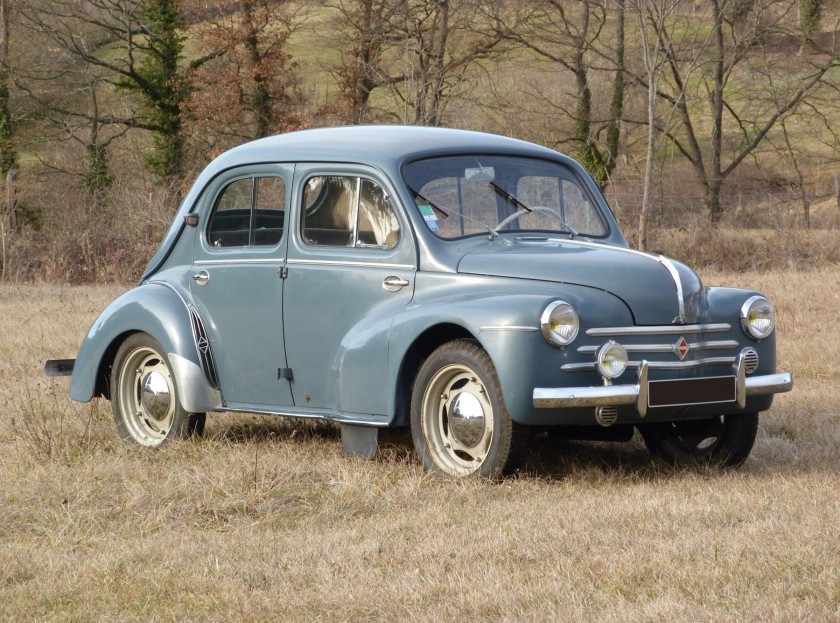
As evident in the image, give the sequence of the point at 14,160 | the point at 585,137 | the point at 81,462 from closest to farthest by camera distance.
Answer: the point at 81,462 < the point at 585,137 < the point at 14,160

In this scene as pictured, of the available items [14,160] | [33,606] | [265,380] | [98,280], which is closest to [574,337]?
[265,380]

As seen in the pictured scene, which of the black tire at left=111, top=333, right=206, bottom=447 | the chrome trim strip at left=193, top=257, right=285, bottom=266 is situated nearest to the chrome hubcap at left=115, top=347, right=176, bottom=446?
the black tire at left=111, top=333, right=206, bottom=447

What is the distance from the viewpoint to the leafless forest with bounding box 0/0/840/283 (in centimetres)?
2722

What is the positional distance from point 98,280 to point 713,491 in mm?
16742

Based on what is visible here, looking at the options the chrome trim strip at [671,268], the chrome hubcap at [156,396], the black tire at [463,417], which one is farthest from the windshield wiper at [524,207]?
the chrome hubcap at [156,396]

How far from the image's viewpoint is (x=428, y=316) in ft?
20.1

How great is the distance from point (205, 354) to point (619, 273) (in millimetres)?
2564

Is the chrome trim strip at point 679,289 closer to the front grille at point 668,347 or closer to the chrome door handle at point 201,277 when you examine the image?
the front grille at point 668,347

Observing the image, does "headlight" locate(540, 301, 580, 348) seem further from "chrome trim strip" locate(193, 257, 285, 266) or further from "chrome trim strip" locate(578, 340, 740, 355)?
"chrome trim strip" locate(193, 257, 285, 266)

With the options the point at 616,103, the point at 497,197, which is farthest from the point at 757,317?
the point at 616,103

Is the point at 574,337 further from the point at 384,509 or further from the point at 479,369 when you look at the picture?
the point at 384,509

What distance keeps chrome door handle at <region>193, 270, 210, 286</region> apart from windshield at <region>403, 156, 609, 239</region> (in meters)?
1.44

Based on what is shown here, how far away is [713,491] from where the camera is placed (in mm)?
5773

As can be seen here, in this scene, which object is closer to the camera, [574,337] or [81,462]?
[574,337]
